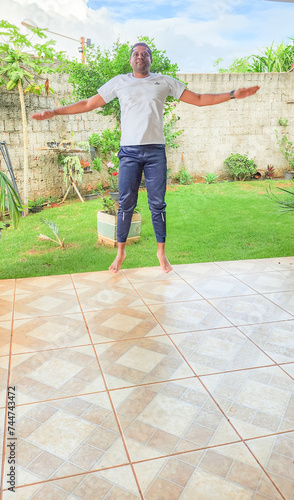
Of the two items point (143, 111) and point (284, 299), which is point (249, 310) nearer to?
point (284, 299)

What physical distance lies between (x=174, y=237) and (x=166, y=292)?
1906 millimetres

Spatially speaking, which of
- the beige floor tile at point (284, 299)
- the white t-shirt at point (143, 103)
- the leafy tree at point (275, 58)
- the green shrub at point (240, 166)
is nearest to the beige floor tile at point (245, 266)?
the beige floor tile at point (284, 299)

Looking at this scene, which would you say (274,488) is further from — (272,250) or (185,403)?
(272,250)

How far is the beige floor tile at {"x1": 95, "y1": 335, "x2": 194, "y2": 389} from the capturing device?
1.83 meters


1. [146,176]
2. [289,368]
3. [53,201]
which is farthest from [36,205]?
[289,368]

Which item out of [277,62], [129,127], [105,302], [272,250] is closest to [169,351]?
[105,302]

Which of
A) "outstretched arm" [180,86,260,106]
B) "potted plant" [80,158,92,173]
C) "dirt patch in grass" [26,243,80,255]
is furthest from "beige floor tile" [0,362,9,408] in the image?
"potted plant" [80,158,92,173]

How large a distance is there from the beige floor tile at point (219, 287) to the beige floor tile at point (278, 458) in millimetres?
1366

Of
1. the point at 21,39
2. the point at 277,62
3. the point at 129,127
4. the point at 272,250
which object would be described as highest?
the point at 277,62

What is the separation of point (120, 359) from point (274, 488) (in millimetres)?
929

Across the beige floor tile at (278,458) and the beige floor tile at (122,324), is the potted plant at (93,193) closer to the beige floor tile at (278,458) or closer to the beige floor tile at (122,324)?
the beige floor tile at (122,324)

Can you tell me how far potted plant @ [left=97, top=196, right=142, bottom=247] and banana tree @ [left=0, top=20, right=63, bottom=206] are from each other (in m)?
2.13

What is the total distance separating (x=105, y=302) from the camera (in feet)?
8.81

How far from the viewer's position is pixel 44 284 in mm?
3016
